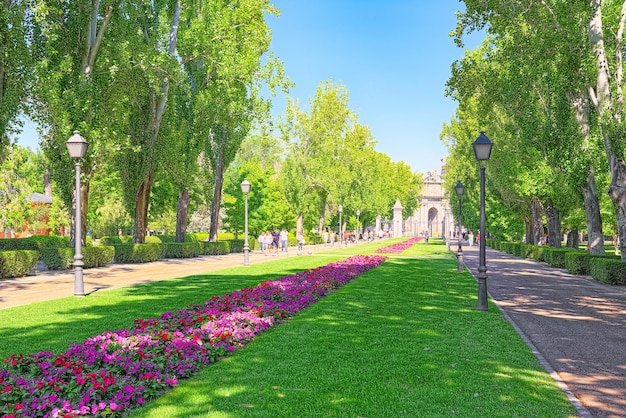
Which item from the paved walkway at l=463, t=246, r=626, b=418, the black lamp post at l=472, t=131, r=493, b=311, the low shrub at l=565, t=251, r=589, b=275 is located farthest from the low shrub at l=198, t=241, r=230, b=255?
the black lamp post at l=472, t=131, r=493, b=311

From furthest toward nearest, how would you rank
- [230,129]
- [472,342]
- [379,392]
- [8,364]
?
[230,129], [472,342], [8,364], [379,392]

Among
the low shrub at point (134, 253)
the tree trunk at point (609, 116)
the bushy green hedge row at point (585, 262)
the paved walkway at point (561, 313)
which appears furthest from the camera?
the low shrub at point (134, 253)

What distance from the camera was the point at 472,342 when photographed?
8.20 meters

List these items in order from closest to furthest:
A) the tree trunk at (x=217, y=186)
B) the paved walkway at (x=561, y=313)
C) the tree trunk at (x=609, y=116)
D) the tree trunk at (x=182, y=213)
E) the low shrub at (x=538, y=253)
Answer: the paved walkway at (x=561, y=313), the tree trunk at (x=609, y=116), the low shrub at (x=538, y=253), the tree trunk at (x=182, y=213), the tree trunk at (x=217, y=186)

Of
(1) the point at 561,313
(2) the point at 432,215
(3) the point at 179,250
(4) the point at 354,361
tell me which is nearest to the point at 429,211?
(2) the point at 432,215

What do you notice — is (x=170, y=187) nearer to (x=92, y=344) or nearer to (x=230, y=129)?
(x=230, y=129)

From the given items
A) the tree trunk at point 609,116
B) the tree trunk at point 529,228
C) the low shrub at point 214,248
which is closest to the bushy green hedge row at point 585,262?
the tree trunk at point 609,116

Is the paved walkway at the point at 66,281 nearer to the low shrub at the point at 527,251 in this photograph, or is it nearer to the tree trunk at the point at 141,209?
the tree trunk at the point at 141,209

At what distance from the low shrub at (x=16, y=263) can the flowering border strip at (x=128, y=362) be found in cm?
1094

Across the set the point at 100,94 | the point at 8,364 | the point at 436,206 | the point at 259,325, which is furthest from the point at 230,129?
the point at 436,206

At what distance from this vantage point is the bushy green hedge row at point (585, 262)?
17.2m

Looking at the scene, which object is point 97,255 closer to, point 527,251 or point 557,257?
point 557,257

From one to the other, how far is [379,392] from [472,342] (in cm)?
315

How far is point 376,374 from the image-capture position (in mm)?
6312
